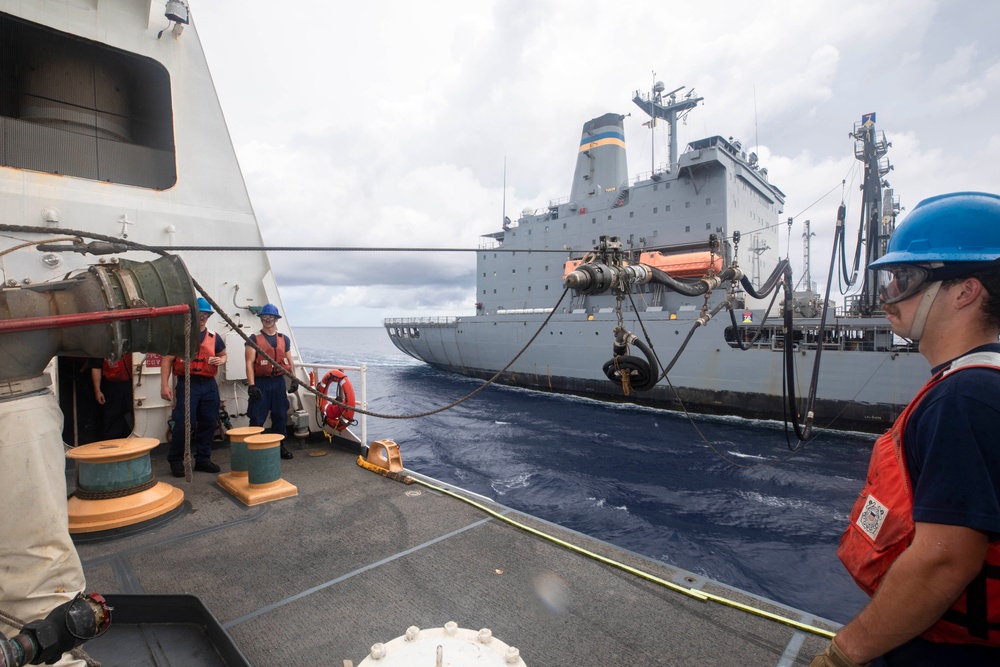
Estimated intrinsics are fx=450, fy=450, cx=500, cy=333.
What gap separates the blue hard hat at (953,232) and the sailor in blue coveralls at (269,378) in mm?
5007

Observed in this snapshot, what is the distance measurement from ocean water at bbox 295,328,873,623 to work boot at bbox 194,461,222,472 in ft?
15.8

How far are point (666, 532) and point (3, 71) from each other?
1024 cm

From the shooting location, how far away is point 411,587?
2.57m

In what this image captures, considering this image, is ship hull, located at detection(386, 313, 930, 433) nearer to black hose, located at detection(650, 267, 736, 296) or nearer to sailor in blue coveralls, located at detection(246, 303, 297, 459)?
black hose, located at detection(650, 267, 736, 296)

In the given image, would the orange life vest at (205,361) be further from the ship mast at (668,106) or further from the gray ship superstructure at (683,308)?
the ship mast at (668,106)

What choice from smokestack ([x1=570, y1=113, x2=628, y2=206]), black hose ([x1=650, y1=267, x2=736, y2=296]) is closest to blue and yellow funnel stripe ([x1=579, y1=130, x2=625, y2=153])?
smokestack ([x1=570, y1=113, x2=628, y2=206])

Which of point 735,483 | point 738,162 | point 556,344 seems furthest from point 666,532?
point 738,162

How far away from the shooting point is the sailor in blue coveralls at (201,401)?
431 cm

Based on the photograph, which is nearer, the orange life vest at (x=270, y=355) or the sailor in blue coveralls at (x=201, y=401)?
the sailor in blue coveralls at (x=201, y=401)

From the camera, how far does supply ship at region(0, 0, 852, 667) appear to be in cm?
153

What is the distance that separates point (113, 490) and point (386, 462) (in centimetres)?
209

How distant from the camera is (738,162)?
59.1 feet

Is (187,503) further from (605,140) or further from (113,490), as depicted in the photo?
(605,140)

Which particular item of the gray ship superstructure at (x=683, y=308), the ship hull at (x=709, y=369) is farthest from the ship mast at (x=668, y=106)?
the ship hull at (x=709, y=369)
